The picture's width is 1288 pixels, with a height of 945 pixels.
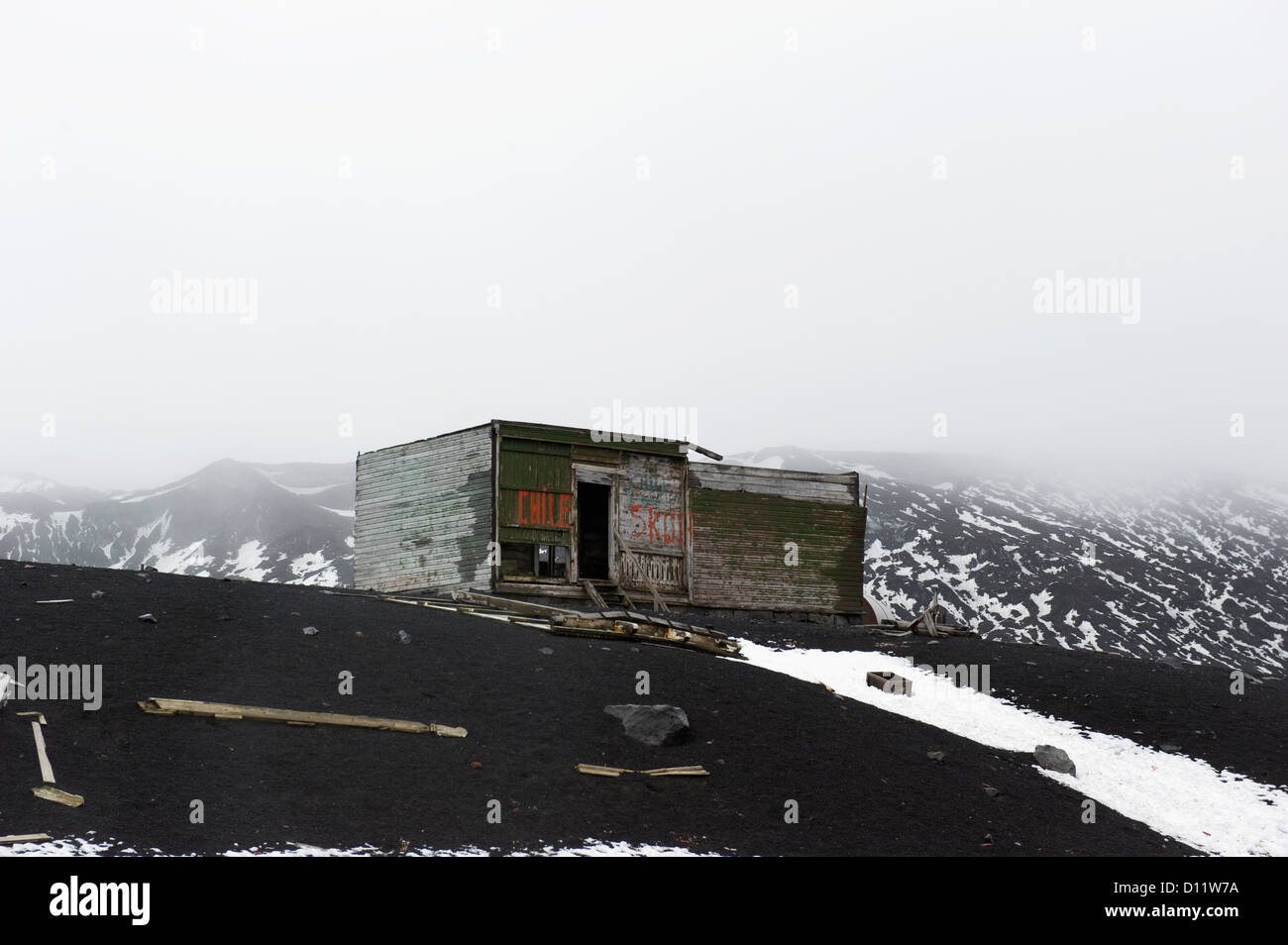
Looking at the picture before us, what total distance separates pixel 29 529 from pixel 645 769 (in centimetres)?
16916

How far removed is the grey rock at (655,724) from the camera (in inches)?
569

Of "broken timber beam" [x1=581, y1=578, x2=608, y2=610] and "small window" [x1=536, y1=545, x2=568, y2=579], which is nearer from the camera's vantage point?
"broken timber beam" [x1=581, y1=578, x2=608, y2=610]

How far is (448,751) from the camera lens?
43.5ft

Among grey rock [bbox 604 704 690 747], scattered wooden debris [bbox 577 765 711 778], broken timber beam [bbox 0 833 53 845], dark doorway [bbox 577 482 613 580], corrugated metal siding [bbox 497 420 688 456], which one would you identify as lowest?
scattered wooden debris [bbox 577 765 711 778]

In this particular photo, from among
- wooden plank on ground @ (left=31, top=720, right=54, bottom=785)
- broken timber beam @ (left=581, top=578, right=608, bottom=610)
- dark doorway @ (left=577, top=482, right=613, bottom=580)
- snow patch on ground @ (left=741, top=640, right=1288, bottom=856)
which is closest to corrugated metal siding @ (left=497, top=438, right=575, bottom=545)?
broken timber beam @ (left=581, top=578, right=608, bottom=610)

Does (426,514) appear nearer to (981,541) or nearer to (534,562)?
(534,562)

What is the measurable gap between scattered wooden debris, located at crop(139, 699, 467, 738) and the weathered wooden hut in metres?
13.9

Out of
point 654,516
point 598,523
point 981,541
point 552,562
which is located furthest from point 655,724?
point 981,541

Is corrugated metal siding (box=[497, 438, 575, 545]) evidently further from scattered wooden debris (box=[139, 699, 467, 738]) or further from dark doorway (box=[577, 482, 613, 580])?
scattered wooden debris (box=[139, 699, 467, 738])

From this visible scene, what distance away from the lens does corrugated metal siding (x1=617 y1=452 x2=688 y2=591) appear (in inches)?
1202

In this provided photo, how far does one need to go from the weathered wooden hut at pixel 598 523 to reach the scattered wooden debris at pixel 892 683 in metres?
9.44

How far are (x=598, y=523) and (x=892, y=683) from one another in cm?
1503

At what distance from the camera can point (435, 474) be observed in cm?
3006
